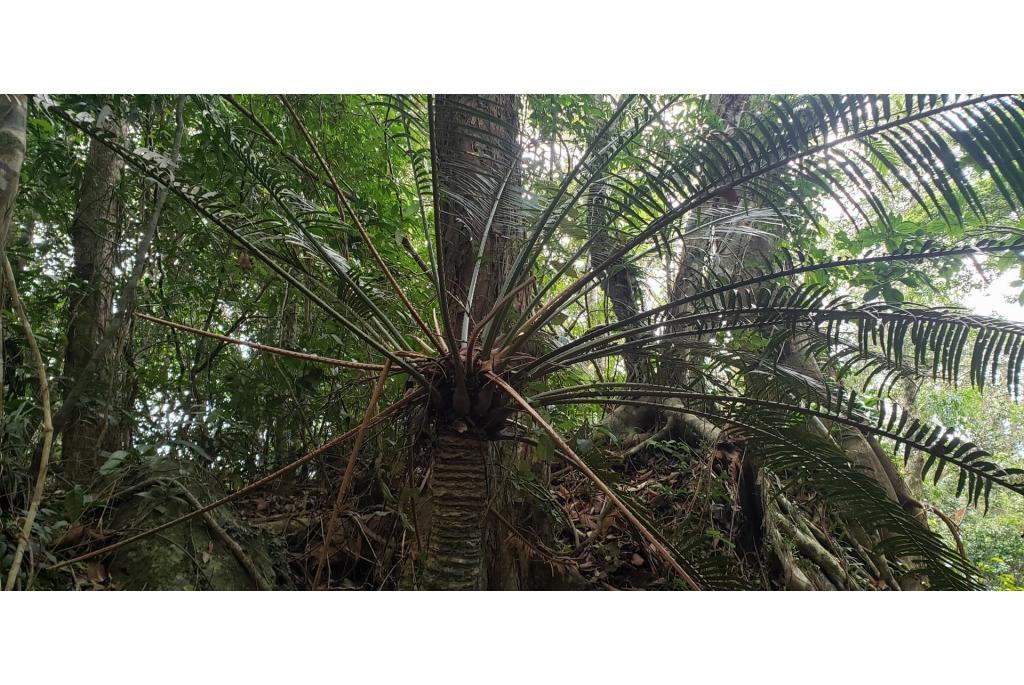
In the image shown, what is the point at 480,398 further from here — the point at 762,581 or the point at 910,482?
the point at 910,482

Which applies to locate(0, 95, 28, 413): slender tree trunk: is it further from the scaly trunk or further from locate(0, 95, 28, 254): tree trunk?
the scaly trunk

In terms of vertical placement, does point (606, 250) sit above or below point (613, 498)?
above

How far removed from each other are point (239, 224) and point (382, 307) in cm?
54

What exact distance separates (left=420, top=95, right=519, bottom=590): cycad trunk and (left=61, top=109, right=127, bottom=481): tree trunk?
1.22m

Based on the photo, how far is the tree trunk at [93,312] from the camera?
81.4 inches

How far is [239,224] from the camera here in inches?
58.2

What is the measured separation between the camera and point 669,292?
7.19 ft

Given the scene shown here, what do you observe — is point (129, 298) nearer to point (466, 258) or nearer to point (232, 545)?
point (232, 545)

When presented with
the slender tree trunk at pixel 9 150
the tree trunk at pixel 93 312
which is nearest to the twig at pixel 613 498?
the slender tree trunk at pixel 9 150

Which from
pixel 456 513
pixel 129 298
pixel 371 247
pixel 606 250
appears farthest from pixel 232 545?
pixel 606 250

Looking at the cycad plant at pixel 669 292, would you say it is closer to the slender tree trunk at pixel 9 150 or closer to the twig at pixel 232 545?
the slender tree trunk at pixel 9 150

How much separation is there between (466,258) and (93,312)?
1.53m
